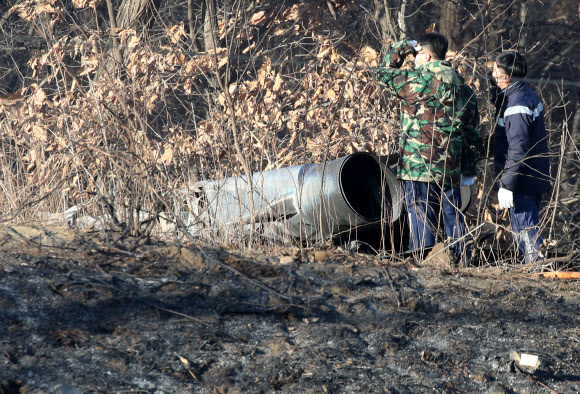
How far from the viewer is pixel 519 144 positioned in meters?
4.78

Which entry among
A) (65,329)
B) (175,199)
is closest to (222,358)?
(65,329)

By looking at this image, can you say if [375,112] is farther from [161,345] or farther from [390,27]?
[161,345]

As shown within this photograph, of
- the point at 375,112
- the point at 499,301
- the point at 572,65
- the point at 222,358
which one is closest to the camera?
the point at 222,358

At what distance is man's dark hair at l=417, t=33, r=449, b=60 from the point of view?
471 centimetres

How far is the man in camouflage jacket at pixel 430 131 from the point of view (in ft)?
15.1

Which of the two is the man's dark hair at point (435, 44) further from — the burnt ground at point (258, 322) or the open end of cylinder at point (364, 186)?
the burnt ground at point (258, 322)

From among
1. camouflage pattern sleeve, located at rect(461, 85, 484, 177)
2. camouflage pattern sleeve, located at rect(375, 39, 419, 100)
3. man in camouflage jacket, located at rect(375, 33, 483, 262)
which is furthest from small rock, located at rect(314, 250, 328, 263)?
camouflage pattern sleeve, located at rect(461, 85, 484, 177)

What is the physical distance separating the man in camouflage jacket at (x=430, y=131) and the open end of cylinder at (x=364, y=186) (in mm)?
309

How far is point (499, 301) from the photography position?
11.6 feet

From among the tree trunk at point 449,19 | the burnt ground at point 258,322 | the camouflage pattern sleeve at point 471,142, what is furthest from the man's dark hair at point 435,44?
the tree trunk at point 449,19

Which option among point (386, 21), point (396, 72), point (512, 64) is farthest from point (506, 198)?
point (386, 21)

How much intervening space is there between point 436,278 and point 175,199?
5.44 feet

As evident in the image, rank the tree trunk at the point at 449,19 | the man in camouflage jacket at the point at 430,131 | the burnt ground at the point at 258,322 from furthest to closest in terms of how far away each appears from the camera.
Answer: the tree trunk at the point at 449,19
the man in camouflage jacket at the point at 430,131
the burnt ground at the point at 258,322

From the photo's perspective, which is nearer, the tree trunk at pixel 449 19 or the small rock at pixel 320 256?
the small rock at pixel 320 256
